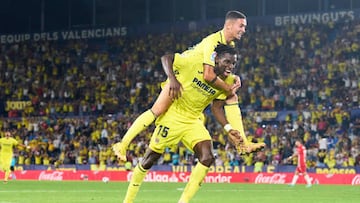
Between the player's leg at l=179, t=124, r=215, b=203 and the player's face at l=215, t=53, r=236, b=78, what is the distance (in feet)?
3.49

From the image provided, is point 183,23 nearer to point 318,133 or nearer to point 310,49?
point 310,49

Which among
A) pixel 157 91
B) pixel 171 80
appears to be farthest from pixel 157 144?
pixel 157 91

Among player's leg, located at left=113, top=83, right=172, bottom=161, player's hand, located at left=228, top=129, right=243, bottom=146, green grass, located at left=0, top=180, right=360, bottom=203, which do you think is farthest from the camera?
green grass, located at left=0, top=180, right=360, bottom=203

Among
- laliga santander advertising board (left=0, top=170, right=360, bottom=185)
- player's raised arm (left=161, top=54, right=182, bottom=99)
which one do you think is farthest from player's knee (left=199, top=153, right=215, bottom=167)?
laliga santander advertising board (left=0, top=170, right=360, bottom=185)

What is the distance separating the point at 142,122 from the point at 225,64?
1545 millimetres

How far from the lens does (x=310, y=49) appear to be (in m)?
46.8

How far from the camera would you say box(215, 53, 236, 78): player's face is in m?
12.9

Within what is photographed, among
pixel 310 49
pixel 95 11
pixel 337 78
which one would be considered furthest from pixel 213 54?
pixel 95 11

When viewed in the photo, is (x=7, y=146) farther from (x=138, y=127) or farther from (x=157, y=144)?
(x=138, y=127)

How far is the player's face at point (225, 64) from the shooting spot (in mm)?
12852

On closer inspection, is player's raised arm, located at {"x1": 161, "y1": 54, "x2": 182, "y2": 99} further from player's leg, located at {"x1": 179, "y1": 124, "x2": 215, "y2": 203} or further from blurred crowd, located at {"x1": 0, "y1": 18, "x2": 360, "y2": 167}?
blurred crowd, located at {"x1": 0, "y1": 18, "x2": 360, "y2": 167}

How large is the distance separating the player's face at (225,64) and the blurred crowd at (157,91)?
25194mm

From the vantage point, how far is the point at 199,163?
13.2 metres

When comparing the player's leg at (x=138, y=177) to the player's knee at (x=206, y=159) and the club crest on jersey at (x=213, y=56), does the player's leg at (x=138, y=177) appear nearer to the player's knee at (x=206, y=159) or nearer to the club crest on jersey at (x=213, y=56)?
the player's knee at (x=206, y=159)
